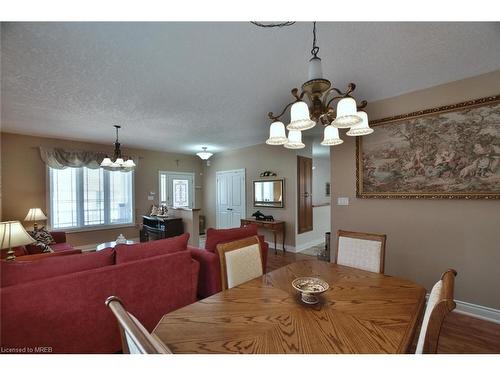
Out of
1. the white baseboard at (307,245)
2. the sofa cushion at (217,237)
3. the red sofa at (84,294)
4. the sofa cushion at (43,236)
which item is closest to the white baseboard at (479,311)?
the sofa cushion at (217,237)

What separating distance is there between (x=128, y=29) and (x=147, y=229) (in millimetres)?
4386

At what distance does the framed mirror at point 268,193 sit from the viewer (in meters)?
5.00

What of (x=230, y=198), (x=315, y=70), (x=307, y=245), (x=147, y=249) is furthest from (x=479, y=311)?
(x=230, y=198)

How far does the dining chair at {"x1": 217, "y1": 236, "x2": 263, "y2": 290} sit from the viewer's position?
1578mm

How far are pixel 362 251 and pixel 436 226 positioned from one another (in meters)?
1.25

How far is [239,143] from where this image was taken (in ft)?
17.6

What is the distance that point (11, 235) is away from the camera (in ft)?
6.45

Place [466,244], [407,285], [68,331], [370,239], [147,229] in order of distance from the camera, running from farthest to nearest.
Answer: [147,229] → [466,244] → [370,239] → [68,331] → [407,285]

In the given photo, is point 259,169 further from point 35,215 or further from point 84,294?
point 35,215

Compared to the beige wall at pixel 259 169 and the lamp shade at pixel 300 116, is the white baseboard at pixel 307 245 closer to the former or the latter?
the beige wall at pixel 259 169

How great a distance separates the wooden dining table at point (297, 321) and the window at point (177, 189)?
5.48 metres

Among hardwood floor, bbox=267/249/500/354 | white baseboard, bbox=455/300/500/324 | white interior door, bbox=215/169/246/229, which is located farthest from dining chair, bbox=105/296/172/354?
white interior door, bbox=215/169/246/229
